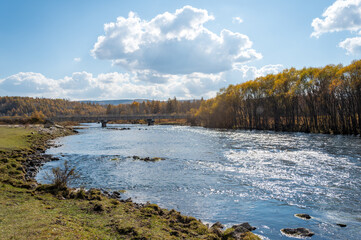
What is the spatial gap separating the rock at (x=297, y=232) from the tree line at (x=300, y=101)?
60.9 m

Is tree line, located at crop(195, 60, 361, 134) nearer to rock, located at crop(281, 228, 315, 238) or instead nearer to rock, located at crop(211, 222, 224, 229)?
rock, located at crop(281, 228, 315, 238)

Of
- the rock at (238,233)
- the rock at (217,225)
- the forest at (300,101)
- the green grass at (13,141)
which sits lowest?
the rock at (217,225)

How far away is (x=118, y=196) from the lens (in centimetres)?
1722

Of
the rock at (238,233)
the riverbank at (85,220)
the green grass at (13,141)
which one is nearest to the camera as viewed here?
the riverbank at (85,220)

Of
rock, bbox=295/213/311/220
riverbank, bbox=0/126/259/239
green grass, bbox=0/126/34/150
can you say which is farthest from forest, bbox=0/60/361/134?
green grass, bbox=0/126/34/150

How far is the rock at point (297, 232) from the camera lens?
11.4 m

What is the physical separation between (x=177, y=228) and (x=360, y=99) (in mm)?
66492

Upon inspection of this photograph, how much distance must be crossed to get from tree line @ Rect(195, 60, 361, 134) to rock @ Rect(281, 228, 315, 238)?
200 ft

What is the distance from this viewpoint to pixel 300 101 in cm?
8206

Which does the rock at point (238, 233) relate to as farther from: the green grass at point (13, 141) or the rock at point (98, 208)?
the green grass at point (13, 141)

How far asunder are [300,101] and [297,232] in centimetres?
7968

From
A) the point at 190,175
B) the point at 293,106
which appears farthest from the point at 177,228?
the point at 293,106

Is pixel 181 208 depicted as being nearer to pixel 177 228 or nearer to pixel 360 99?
pixel 177 228

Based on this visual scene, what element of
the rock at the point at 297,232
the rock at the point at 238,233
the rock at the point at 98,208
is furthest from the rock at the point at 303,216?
the rock at the point at 98,208
